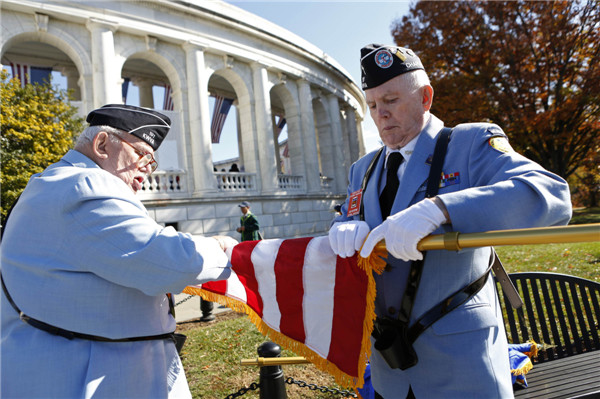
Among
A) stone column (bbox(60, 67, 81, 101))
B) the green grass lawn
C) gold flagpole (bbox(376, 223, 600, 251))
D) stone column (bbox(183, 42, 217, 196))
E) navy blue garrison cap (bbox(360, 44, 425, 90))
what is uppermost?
stone column (bbox(60, 67, 81, 101))

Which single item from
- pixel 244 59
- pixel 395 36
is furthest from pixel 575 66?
pixel 244 59

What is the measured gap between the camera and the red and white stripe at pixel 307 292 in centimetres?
198

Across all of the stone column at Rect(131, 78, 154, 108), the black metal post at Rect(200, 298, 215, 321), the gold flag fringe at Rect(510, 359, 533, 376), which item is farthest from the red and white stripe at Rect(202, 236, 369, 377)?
the stone column at Rect(131, 78, 154, 108)

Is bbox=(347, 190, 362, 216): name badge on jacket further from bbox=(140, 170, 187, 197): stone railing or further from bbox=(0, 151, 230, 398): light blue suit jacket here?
bbox=(140, 170, 187, 197): stone railing

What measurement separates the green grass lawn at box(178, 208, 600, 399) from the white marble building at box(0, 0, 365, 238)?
880cm

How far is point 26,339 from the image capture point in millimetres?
1732

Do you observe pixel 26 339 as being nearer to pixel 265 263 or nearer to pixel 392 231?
pixel 265 263

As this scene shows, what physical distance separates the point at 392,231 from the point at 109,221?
4.25 feet

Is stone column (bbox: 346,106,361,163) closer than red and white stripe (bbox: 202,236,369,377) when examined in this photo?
No

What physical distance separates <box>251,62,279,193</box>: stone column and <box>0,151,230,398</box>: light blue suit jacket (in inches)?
620

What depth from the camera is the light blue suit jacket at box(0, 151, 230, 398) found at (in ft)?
5.57

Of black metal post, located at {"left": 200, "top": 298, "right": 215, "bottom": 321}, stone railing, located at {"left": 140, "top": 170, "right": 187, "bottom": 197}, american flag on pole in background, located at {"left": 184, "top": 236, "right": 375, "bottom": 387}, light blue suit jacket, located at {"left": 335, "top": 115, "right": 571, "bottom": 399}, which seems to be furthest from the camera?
stone railing, located at {"left": 140, "top": 170, "right": 187, "bottom": 197}

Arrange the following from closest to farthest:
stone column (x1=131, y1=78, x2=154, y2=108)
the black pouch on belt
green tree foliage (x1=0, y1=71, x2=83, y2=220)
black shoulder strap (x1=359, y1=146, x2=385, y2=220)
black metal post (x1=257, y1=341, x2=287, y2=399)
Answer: the black pouch on belt
black shoulder strap (x1=359, y1=146, x2=385, y2=220)
black metal post (x1=257, y1=341, x2=287, y2=399)
green tree foliage (x1=0, y1=71, x2=83, y2=220)
stone column (x1=131, y1=78, x2=154, y2=108)

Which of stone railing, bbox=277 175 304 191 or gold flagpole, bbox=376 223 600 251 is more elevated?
stone railing, bbox=277 175 304 191
